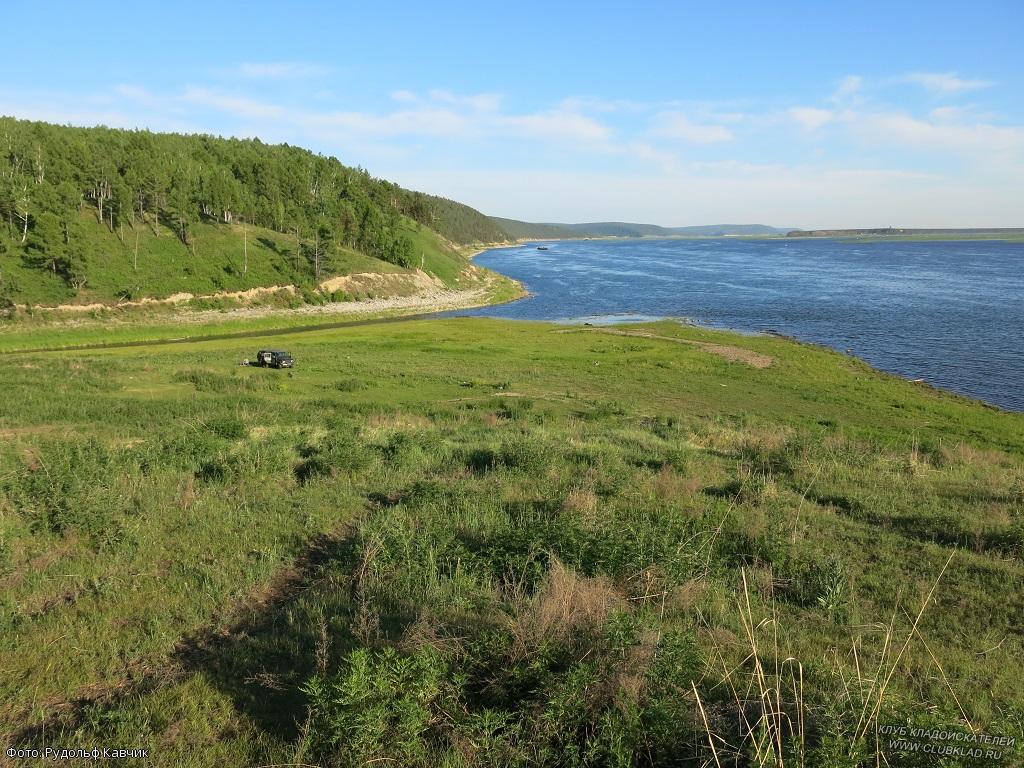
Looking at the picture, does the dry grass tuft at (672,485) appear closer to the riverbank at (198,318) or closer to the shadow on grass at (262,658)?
the shadow on grass at (262,658)

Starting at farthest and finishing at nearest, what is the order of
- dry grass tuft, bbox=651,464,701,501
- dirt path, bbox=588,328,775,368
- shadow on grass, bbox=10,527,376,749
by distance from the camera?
1. dirt path, bbox=588,328,775,368
2. dry grass tuft, bbox=651,464,701,501
3. shadow on grass, bbox=10,527,376,749

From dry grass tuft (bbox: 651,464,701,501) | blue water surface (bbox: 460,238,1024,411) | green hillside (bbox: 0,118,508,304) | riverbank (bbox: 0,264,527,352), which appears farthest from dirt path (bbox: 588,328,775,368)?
green hillside (bbox: 0,118,508,304)

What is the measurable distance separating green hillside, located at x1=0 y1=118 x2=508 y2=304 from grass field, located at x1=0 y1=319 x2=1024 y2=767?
6564cm

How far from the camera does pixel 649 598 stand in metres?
7.93

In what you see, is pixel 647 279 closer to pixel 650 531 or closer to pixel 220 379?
pixel 220 379

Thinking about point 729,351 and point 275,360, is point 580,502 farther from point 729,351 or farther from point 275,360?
point 729,351

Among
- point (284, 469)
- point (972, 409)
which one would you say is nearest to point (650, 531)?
point (284, 469)

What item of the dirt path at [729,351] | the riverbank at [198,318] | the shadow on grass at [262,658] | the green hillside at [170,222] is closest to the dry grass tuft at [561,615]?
the shadow on grass at [262,658]

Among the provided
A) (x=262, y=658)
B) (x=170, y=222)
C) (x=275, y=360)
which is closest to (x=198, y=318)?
(x=170, y=222)

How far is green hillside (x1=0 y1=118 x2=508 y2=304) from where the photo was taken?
2891 inches

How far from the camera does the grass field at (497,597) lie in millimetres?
5246

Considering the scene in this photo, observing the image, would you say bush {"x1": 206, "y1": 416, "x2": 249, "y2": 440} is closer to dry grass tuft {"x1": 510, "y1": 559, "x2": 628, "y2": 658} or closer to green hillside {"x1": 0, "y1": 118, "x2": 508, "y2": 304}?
dry grass tuft {"x1": 510, "y1": 559, "x2": 628, "y2": 658}

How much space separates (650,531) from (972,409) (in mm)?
35809

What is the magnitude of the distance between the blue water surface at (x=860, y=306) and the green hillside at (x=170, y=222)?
31.9 meters
